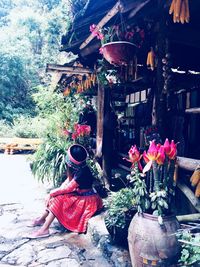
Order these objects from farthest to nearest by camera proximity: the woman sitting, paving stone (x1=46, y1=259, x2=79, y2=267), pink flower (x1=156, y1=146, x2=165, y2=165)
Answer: the woman sitting → paving stone (x1=46, y1=259, x2=79, y2=267) → pink flower (x1=156, y1=146, x2=165, y2=165)

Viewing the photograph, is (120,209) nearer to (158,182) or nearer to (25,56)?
(158,182)

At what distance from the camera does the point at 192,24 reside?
3814mm

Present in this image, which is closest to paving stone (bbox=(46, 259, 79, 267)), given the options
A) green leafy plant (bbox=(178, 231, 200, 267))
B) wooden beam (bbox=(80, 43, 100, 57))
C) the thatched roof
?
green leafy plant (bbox=(178, 231, 200, 267))

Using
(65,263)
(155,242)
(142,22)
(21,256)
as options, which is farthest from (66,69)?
(155,242)

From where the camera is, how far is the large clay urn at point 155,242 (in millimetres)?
2594

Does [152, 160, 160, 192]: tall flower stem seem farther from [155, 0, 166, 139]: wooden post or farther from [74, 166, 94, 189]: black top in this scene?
[74, 166, 94, 189]: black top

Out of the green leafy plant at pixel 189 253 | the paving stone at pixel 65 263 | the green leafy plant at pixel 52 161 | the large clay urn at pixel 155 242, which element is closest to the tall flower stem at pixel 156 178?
the large clay urn at pixel 155 242

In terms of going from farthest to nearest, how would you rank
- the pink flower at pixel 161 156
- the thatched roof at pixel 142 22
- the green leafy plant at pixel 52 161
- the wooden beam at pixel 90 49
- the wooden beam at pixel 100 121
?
the green leafy plant at pixel 52 161 < the wooden beam at pixel 100 121 < the wooden beam at pixel 90 49 < the thatched roof at pixel 142 22 < the pink flower at pixel 161 156

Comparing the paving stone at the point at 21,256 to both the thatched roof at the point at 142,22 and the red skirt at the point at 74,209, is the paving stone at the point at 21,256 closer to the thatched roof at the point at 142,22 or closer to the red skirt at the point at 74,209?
the red skirt at the point at 74,209

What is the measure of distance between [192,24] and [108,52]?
119 centimetres

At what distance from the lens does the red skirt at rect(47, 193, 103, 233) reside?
14.8 feet

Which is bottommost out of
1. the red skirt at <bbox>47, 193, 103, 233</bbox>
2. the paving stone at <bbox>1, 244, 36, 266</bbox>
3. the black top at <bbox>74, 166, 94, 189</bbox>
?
the paving stone at <bbox>1, 244, 36, 266</bbox>

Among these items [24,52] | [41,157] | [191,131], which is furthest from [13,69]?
[191,131]

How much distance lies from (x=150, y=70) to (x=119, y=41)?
1028mm
